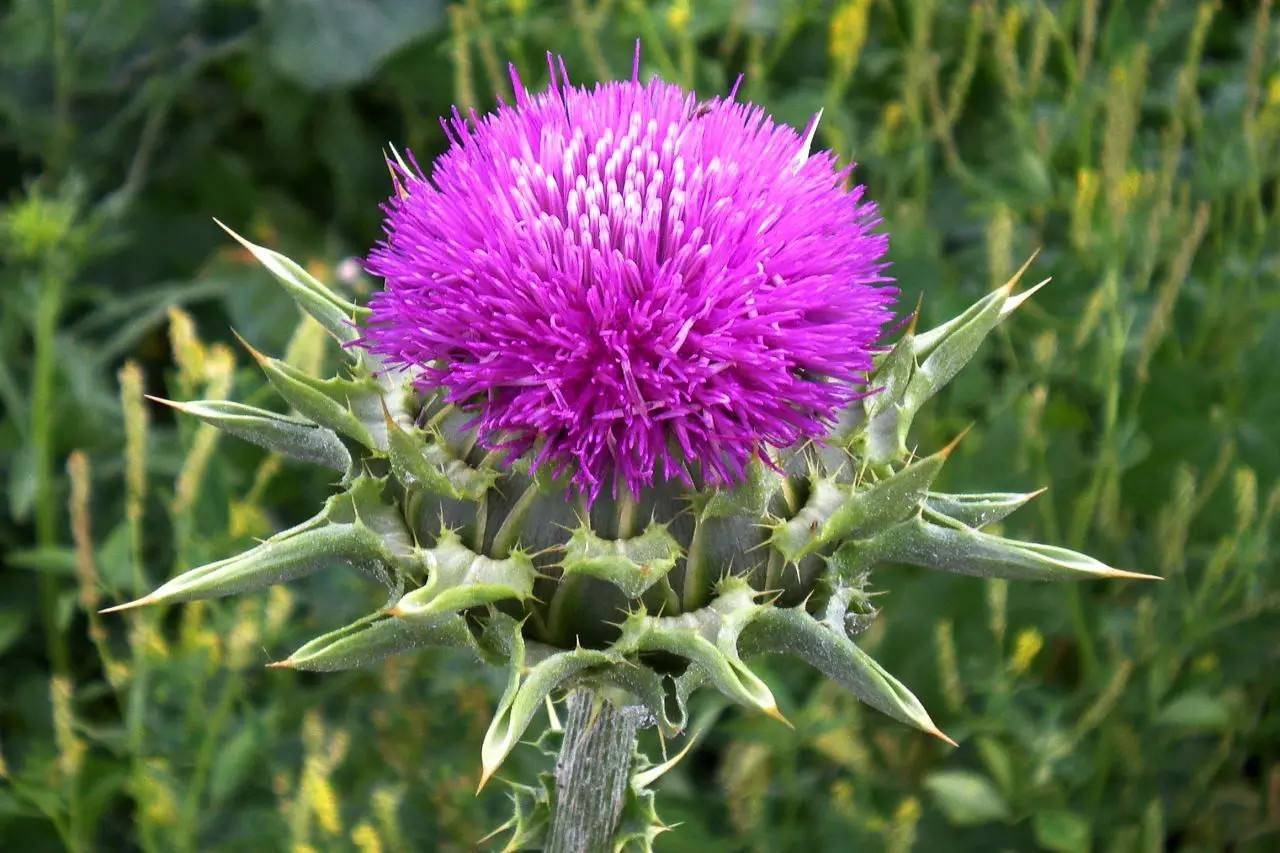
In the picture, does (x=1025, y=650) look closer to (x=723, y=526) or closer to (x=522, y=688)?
(x=723, y=526)

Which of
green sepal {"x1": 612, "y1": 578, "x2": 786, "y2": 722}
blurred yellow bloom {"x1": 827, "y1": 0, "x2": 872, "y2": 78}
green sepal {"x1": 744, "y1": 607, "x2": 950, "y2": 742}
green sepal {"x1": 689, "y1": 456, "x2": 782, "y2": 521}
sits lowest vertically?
green sepal {"x1": 744, "y1": 607, "x2": 950, "y2": 742}

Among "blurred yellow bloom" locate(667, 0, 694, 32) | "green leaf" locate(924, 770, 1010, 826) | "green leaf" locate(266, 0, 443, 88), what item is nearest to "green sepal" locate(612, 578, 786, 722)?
"green leaf" locate(924, 770, 1010, 826)

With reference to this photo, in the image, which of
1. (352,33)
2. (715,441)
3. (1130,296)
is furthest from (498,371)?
(352,33)

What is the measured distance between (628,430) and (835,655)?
28 centimetres

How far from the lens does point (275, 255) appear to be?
1.57 metres

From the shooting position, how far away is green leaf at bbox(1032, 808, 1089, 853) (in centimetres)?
196

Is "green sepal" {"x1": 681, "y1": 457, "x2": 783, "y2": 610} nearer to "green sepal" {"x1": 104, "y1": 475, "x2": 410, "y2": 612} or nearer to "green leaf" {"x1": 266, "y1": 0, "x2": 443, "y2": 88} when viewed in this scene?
"green sepal" {"x1": 104, "y1": 475, "x2": 410, "y2": 612}

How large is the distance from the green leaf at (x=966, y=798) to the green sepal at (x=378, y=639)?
42.2 inches

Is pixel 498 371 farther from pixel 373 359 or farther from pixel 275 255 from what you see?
pixel 275 255

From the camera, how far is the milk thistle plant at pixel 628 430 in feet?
4.26

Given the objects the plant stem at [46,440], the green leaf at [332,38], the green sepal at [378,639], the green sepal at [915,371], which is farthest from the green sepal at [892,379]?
the green leaf at [332,38]

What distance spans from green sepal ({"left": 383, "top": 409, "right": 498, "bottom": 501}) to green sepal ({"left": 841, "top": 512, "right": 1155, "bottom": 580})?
37 cm

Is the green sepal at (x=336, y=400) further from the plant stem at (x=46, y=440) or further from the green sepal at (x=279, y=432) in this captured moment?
the plant stem at (x=46, y=440)

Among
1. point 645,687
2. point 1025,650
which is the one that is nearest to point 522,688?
point 645,687
